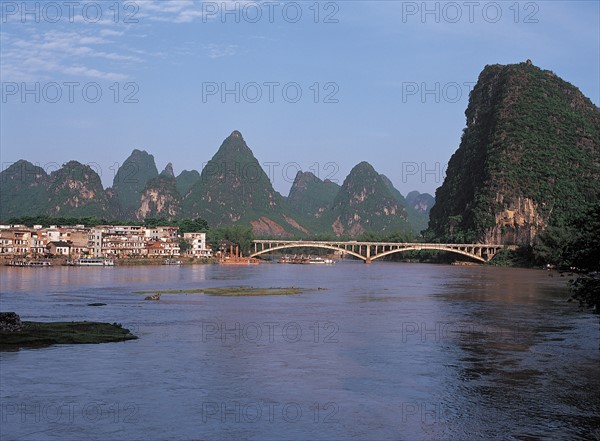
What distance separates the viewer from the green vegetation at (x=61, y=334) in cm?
3031

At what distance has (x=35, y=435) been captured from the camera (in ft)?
61.1

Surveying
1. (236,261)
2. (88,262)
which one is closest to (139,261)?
(88,262)

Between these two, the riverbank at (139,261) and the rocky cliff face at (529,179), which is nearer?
the riverbank at (139,261)

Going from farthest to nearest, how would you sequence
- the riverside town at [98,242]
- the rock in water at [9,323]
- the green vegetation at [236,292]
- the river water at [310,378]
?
the riverside town at [98,242], the green vegetation at [236,292], the rock in water at [9,323], the river water at [310,378]

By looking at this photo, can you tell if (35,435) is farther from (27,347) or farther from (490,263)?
(490,263)

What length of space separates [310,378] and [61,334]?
12.7 metres

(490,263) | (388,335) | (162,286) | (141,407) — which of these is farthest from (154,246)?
(141,407)

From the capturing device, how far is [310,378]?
25.7 meters

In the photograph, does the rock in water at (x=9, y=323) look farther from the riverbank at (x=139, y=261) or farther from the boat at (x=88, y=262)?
the boat at (x=88, y=262)

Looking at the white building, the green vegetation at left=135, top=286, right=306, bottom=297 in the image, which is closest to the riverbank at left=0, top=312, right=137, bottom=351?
the green vegetation at left=135, top=286, right=306, bottom=297

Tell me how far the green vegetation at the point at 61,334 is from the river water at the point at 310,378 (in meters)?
1.01

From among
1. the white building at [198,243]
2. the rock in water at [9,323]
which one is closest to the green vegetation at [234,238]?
the white building at [198,243]

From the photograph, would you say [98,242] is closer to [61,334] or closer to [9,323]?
[9,323]

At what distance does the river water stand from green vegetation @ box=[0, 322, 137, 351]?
101 centimetres
